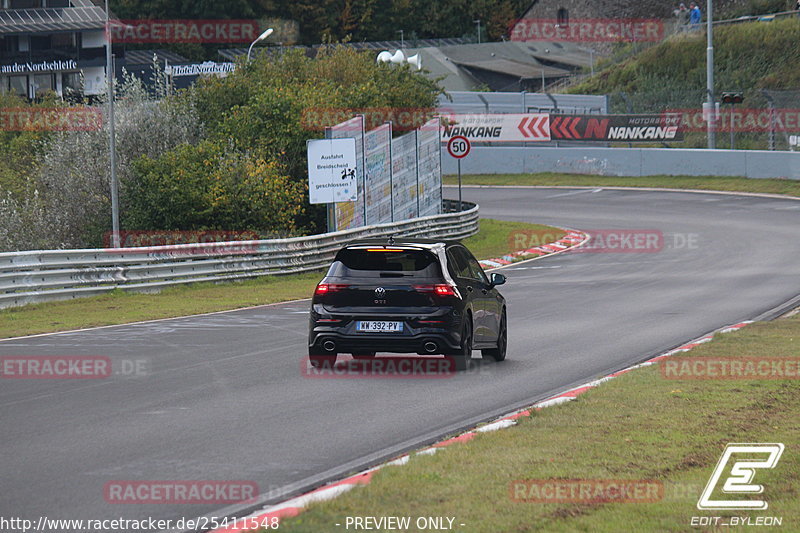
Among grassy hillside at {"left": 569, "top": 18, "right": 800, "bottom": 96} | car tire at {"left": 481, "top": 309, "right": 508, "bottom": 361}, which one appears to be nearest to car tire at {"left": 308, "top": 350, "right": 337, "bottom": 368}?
Result: car tire at {"left": 481, "top": 309, "right": 508, "bottom": 361}

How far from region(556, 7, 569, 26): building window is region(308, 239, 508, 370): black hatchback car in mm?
83316

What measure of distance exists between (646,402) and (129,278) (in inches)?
635

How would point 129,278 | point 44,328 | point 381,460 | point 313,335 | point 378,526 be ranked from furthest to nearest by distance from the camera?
1. point 129,278
2. point 44,328
3. point 313,335
4. point 381,460
5. point 378,526

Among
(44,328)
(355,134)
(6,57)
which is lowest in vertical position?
(44,328)

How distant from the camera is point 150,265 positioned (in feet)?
83.7

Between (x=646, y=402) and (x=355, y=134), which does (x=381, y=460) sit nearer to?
(x=646, y=402)

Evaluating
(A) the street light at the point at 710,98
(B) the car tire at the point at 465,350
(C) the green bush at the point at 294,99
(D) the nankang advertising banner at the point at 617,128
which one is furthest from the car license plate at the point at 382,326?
(D) the nankang advertising banner at the point at 617,128

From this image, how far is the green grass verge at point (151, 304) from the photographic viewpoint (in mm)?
19875

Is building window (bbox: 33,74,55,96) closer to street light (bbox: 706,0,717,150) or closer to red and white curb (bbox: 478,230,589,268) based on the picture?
street light (bbox: 706,0,717,150)

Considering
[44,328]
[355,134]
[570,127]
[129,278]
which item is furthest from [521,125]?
[44,328]

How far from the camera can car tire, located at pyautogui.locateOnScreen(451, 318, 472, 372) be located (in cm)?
1391

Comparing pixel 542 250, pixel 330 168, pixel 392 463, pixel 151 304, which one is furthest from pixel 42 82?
pixel 392 463

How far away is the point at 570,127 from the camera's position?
191 feet

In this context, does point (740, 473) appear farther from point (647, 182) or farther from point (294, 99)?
point (647, 182)
